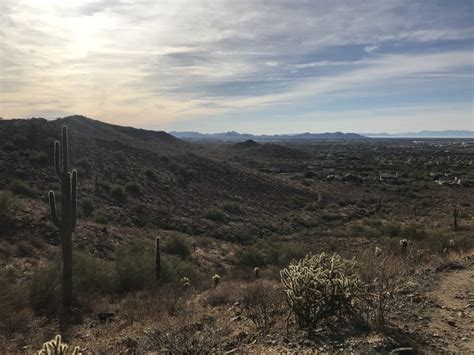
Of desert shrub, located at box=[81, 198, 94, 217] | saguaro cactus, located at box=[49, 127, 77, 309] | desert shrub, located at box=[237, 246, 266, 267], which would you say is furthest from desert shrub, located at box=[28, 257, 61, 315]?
desert shrub, located at box=[81, 198, 94, 217]

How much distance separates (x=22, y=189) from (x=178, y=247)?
9.98 meters

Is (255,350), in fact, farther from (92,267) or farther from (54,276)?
(92,267)

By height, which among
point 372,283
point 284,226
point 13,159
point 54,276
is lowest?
point 284,226

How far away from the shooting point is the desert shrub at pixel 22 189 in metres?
23.1

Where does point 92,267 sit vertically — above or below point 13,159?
below

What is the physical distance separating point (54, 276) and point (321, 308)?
7.92 metres

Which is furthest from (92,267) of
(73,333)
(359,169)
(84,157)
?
(359,169)

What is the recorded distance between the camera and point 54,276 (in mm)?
11766

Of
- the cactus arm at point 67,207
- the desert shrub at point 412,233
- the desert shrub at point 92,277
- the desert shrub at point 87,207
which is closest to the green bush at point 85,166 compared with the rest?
the desert shrub at point 87,207

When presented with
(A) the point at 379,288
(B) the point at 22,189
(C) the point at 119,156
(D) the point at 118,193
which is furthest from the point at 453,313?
(C) the point at 119,156

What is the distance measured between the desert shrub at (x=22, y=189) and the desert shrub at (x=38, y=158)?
5404mm

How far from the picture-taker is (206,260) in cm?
1939

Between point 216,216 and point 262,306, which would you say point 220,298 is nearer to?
point 262,306

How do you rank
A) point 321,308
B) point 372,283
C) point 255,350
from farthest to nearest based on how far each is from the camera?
point 372,283
point 321,308
point 255,350
